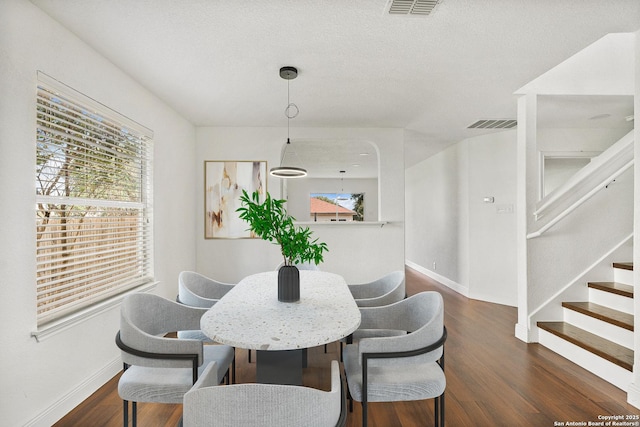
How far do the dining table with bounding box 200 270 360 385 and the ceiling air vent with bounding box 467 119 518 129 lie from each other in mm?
3366

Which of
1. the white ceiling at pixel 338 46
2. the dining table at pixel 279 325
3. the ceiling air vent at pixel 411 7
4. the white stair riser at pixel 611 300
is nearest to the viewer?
the dining table at pixel 279 325

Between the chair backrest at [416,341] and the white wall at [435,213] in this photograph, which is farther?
the white wall at [435,213]

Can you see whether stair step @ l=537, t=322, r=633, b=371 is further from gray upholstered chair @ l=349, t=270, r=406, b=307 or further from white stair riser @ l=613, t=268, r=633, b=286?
gray upholstered chair @ l=349, t=270, r=406, b=307

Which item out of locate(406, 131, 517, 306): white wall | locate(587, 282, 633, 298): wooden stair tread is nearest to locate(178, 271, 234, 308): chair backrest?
locate(587, 282, 633, 298): wooden stair tread

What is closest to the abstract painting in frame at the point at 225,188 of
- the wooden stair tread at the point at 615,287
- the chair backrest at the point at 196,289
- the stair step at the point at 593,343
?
the chair backrest at the point at 196,289

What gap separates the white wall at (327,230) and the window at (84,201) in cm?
129

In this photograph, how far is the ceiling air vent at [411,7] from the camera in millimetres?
1843

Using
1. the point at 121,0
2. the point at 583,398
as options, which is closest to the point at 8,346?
the point at 121,0

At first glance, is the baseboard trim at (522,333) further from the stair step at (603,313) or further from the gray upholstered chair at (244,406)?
the gray upholstered chair at (244,406)

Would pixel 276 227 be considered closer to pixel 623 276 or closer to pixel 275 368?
pixel 275 368

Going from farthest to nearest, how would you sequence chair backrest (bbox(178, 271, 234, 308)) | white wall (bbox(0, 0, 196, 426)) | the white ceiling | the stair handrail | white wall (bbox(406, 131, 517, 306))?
white wall (bbox(406, 131, 517, 306)) < the stair handrail < chair backrest (bbox(178, 271, 234, 308)) < the white ceiling < white wall (bbox(0, 0, 196, 426))

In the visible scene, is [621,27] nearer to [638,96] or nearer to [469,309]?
[638,96]

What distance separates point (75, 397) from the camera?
2193 millimetres

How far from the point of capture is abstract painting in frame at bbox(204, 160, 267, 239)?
176 inches
